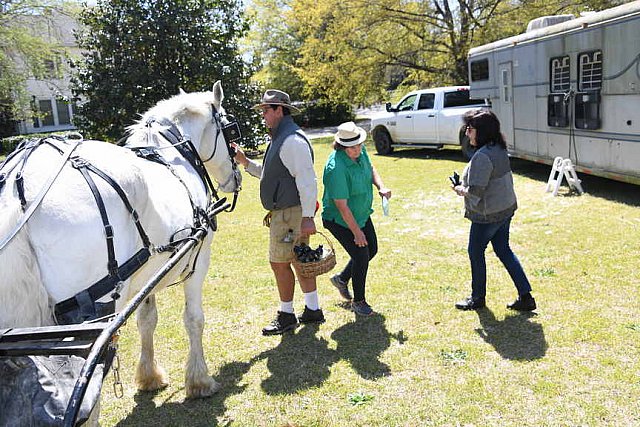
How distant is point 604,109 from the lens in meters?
8.99

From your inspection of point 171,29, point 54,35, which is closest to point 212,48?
point 171,29

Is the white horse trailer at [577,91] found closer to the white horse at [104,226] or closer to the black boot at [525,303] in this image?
the black boot at [525,303]

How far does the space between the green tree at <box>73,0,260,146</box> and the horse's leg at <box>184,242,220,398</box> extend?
328 inches

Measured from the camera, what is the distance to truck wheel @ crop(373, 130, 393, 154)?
17.8 metres

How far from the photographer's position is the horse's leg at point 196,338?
13.5 feet

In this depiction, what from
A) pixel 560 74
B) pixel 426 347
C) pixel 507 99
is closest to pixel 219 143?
pixel 426 347

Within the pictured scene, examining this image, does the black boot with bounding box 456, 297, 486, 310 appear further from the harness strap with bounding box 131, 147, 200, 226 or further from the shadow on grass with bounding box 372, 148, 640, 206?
the shadow on grass with bounding box 372, 148, 640, 206

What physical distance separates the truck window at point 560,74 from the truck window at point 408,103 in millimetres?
6284

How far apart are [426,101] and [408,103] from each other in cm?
65

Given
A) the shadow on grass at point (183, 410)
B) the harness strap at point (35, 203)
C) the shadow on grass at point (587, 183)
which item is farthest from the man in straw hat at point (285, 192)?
the shadow on grass at point (587, 183)

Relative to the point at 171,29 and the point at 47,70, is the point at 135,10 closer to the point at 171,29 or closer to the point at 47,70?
the point at 171,29

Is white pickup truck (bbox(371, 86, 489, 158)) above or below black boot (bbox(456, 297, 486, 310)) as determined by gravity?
above

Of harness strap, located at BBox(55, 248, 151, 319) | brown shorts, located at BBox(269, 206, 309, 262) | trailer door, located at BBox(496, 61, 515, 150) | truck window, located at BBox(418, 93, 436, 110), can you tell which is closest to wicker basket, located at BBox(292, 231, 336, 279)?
brown shorts, located at BBox(269, 206, 309, 262)

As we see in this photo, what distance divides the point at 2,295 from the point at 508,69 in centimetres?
1176
